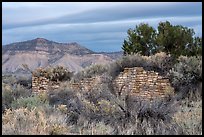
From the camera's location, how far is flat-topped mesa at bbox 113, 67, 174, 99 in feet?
57.5

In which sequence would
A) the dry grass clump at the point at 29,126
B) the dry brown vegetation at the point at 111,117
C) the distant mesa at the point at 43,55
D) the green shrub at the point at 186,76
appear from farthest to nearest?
the distant mesa at the point at 43,55
the green shrub at the point at 186,76
the dry brown vegetation at the point at 111,117
the dry grass clump at the point at 29,126

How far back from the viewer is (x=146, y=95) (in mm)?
17703

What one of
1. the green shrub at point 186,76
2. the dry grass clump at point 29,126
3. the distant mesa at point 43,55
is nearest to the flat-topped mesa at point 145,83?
the green shrub at point 186,76

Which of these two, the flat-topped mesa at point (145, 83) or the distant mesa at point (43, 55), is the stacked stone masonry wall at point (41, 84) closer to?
the flat-topped mesa at point (145, 83)

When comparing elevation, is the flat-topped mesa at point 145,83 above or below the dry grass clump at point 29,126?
below

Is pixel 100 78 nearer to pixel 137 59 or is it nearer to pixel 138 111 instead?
pixel 137 59

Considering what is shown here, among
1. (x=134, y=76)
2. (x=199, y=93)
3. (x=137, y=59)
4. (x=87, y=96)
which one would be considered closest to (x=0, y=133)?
(x=87, y=96)

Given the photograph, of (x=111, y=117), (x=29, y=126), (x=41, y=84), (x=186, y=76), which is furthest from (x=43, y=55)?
(x=29, y=126)

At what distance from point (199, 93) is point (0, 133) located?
31.8ft

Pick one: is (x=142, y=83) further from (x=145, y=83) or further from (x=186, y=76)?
(x=186, y=76)

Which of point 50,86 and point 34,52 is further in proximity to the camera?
point 34,52

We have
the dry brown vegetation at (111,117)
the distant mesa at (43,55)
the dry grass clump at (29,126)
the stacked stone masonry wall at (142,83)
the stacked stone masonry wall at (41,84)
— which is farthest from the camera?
the distant mesa at (43,55)

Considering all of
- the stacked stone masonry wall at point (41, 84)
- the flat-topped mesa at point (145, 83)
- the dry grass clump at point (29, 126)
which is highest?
the dry grass clump at point (29, 126)

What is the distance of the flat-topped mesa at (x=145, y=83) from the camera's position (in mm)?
17519
